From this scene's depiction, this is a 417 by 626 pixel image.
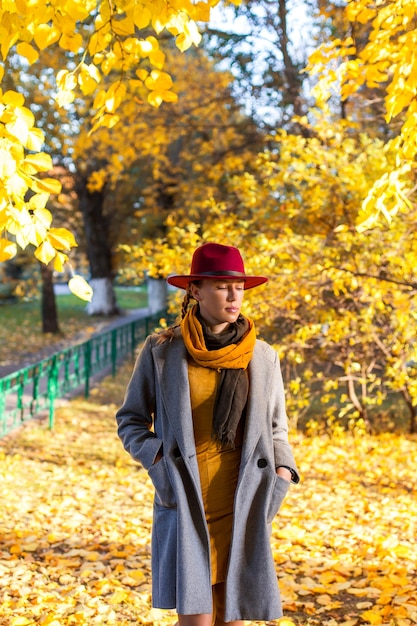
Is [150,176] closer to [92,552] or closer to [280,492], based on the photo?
[92,552]

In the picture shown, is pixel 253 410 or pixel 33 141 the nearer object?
pixel 33 141

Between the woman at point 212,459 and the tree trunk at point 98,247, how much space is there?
22.6 metres

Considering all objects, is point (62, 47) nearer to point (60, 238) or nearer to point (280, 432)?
point (60, 238)

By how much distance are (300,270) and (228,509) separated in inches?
185

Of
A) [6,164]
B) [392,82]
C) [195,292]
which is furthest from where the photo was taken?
[392,82]

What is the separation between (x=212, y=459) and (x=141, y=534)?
314 centimetres

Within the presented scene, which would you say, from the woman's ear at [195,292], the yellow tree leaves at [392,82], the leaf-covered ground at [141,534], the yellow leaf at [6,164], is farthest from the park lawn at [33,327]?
the yellow leaf at [6,164]

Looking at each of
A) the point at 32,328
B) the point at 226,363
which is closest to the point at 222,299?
the point at 226,363

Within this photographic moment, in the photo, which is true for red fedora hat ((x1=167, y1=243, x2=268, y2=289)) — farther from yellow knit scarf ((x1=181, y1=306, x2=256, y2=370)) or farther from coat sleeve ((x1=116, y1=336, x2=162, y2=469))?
coat sleeve ((x1=116, y1=336, x2=162, y2=469))

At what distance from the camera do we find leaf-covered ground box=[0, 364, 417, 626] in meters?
4.26

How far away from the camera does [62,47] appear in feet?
11.3

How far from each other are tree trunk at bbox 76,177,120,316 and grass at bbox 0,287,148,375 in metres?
0.76

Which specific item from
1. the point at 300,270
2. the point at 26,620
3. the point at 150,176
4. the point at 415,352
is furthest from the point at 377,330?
the point at 150,176

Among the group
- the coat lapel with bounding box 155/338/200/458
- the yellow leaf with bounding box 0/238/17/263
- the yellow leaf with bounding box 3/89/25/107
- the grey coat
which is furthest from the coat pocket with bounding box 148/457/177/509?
the yellow leaf with bounding box 3/89/25/107
